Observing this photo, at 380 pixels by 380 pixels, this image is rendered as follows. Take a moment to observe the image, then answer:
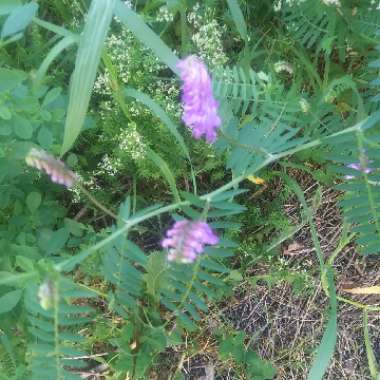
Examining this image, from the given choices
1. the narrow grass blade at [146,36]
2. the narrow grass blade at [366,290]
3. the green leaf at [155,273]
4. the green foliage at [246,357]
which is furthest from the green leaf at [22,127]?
the narrow grass blade at [366,290]

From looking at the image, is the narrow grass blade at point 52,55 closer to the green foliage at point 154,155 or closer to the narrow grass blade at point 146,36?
the green foliage at point 154,155

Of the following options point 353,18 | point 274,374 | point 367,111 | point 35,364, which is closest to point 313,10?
point 353,18

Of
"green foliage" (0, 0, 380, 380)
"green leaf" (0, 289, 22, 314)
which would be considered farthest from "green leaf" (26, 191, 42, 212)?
"green leaf" (0, 289, 22, 314)

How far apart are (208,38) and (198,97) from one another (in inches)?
30.6

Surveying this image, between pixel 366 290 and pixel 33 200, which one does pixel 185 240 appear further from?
pixel 366 290

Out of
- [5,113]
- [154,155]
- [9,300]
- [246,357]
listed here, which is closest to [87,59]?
[5,113]

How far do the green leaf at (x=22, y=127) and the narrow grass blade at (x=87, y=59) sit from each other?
0.49ft

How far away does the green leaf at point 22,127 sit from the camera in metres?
1.58

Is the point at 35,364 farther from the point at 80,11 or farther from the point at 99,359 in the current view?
the point at 80,11

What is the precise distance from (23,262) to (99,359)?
0.66m

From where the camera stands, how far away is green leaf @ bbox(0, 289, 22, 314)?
5.11 ft

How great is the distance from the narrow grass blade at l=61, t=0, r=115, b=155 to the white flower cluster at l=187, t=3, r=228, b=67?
1.50 feet

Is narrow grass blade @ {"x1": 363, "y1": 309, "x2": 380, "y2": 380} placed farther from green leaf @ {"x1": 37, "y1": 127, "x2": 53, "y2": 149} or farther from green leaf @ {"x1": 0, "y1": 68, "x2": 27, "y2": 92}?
green leaf @ {"x1": 0, "y1": 68, "x2": 27, "y2": 92}

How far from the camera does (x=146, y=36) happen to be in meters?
1.51
